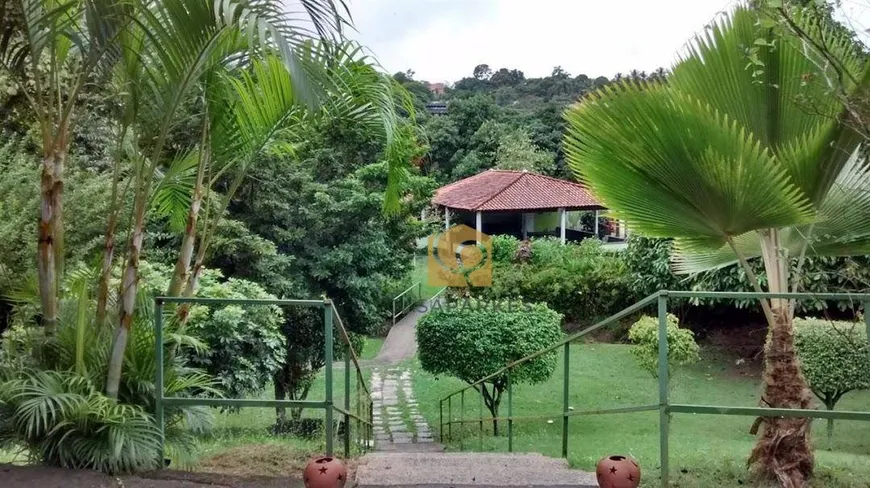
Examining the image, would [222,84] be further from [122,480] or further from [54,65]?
[122,480]

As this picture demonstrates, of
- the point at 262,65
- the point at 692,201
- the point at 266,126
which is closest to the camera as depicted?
the point at 692,201

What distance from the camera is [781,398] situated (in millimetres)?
3605

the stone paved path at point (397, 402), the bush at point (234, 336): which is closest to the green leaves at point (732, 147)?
the bush at point (234, 336)

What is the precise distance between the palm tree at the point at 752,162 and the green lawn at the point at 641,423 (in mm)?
548

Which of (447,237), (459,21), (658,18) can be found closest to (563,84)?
(447,237)

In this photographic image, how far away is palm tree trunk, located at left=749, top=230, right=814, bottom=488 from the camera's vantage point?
3.53 metres

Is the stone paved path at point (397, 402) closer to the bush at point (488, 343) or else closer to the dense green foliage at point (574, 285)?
the bush at point (488, 343)

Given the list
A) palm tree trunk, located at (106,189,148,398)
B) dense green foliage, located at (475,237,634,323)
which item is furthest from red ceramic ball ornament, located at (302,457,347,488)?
dense green foliage, located at (475,237,634,323)

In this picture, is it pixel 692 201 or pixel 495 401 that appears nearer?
pixel 692 201

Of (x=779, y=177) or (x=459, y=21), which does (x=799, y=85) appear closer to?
(x=779, y=177)

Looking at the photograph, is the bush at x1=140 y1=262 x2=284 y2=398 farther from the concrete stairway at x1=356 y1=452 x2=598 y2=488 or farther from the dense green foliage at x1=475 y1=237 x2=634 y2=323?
the dense green foliage at x1=475 y1=237 x2=634 y2=323

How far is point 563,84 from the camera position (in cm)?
4444

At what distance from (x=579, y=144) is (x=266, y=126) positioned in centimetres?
181

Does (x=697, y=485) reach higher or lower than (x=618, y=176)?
lower
